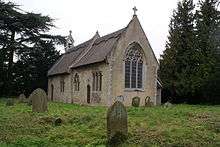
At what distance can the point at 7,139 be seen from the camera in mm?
Result: 12930

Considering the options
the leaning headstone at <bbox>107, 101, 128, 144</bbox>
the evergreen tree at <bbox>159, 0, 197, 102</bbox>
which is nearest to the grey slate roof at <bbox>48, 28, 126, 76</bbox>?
the evergreen tree at <bbox>159, 0, 197, 102</bbox>

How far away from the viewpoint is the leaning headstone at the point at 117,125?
12.7 m

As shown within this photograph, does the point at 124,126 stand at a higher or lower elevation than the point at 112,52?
lower

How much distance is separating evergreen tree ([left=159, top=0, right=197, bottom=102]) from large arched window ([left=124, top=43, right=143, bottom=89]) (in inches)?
351

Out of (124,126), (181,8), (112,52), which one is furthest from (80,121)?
(181,8)

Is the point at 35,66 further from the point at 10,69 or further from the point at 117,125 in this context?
the point at 117,125

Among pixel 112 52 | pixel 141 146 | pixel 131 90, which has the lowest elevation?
pixel 141 146

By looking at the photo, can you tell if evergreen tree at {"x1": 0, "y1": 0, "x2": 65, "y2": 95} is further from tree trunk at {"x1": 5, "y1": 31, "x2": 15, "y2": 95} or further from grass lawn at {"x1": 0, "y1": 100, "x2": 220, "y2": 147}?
grass lawn at {"x1": 0, "y1": 100, "x2": 220, "y2": 147}

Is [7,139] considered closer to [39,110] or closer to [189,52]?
[39,110]

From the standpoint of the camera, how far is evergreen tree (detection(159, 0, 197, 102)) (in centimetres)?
4210

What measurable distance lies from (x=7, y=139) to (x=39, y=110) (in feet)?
26.3

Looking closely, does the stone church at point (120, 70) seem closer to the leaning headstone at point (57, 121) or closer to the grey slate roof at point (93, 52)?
the grey slate roof at point (93, 52)

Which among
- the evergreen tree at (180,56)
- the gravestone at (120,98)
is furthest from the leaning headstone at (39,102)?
the evergreen tree at (180,56)

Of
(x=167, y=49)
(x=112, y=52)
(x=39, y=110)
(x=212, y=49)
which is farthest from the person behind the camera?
(x=167, y=49)
